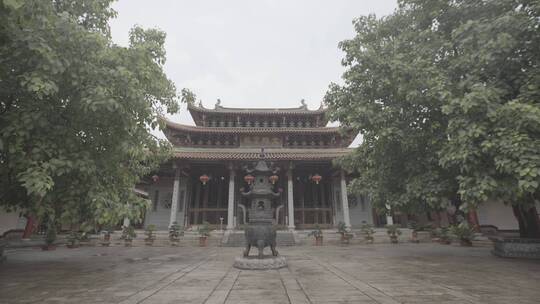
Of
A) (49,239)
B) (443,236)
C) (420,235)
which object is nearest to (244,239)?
(49,239)

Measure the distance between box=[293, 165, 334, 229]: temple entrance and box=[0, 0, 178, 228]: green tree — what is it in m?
12.8

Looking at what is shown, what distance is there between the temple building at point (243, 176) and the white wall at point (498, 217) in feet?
22.0

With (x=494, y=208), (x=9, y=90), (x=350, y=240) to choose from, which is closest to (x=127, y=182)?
(x=9, y=90)

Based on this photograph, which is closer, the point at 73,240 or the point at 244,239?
the point at 73,240

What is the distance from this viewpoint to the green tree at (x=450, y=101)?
16.2 ft

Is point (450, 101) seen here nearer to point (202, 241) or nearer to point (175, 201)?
point (202, 241)

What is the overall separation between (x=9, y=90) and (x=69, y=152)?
1.36 meters

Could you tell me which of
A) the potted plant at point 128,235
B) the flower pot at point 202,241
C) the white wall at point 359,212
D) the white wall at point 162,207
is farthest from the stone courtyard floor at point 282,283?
the white wall at point 359,212

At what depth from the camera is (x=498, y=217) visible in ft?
51.9

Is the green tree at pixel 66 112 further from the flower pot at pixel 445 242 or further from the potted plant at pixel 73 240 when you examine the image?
the flower pot at pixel 445 242

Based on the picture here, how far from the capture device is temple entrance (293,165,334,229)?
16.8 m

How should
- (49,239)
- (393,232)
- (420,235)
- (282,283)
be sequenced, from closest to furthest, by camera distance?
(282,283)
(49,239)
(393,232)
(420,235)

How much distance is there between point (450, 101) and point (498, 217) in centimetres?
1560

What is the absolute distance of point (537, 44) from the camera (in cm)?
561
